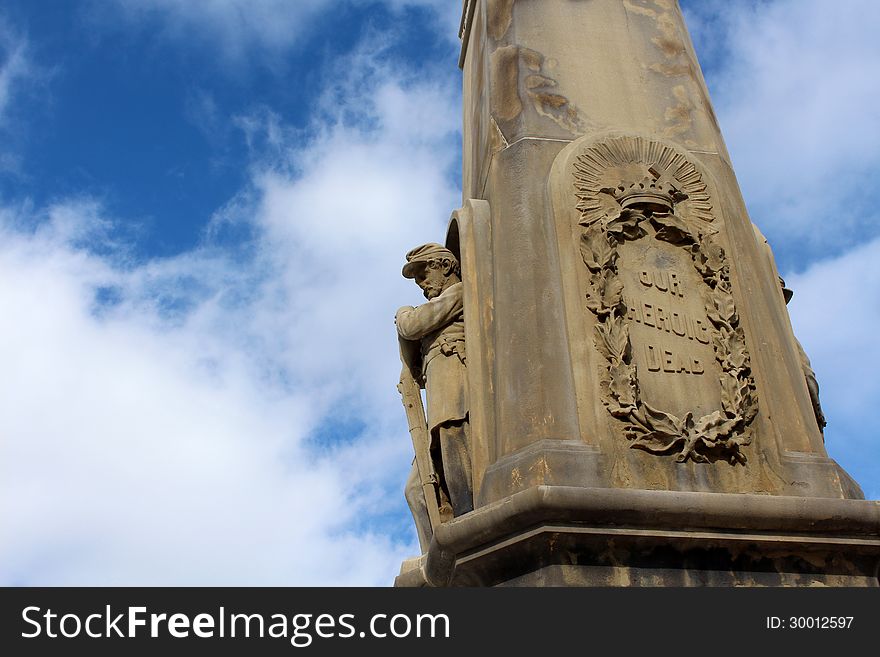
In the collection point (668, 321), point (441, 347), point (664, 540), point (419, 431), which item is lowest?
point (664, 540)

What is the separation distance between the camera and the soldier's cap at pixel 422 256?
26.4ft

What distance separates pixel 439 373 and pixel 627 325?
1515mm

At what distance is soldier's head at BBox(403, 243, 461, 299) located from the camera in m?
7.97

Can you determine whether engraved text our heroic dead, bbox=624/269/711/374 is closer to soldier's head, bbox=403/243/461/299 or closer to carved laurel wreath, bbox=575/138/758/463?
carved laurel wreath, bbox=575/138/758/463

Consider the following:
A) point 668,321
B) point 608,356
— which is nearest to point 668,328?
point 668,321

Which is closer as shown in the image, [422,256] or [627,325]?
[627,325]

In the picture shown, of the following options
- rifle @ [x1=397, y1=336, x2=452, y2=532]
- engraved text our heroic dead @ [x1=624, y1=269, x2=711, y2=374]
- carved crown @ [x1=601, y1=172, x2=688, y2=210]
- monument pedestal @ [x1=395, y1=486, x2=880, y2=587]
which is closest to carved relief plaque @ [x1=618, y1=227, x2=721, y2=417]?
engraved text our heroic dead @ [x1=624, y1=269, x2=711, y2=374]

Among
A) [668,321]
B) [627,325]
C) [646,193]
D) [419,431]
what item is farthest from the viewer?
[419,431]

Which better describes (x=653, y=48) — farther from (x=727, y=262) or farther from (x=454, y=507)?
(x=454, y=507)

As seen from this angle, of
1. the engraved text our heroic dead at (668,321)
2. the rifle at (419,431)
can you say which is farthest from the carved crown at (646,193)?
the rifle at (419,431)

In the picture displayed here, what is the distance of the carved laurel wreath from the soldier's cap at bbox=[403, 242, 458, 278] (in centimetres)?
140

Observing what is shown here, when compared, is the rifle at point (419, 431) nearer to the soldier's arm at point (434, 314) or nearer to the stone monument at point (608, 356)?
the stone monument at point (608, 356)

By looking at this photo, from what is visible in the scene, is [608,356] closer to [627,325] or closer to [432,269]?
[627,325]

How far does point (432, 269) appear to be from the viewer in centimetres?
801
